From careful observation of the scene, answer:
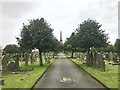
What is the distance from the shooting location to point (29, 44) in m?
42.4

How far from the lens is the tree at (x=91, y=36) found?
42.8 m

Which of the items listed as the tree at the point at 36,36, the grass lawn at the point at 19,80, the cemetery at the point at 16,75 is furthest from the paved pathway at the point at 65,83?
the tree at the point at 36,36

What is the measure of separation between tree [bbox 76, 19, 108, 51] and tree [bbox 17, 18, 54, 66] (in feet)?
15.6

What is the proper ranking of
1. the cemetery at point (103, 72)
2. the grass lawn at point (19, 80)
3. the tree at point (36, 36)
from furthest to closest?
1. the tree at point (36, 36)
2. the cemetery at point (103, 72)
3. the grass lawn at point (19, 80)

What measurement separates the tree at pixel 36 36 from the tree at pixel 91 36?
15.6 feet

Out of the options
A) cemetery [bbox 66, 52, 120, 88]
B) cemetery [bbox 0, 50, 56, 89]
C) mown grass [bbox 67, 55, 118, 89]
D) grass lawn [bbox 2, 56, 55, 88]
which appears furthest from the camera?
cemetery [bbox 66, 52, 120, 88]

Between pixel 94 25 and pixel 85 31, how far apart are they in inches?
66.6

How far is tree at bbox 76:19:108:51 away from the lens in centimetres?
4281

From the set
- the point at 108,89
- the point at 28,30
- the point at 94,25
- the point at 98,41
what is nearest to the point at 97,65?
the point at 98,41

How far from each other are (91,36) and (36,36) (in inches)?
330

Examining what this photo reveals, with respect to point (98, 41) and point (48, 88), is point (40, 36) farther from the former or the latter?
point (48, 88)

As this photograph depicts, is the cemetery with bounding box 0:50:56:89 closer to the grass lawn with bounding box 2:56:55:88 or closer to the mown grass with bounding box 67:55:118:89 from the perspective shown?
the grass lawn with bounding box 2:56:55:88

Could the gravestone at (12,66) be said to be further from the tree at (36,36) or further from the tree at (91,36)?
the tree at (91,36)

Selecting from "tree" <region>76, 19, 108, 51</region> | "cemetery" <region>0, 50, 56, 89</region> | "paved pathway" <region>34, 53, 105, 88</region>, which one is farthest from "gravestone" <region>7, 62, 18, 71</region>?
"tree" <region>76, 19, 108, 51</region>
